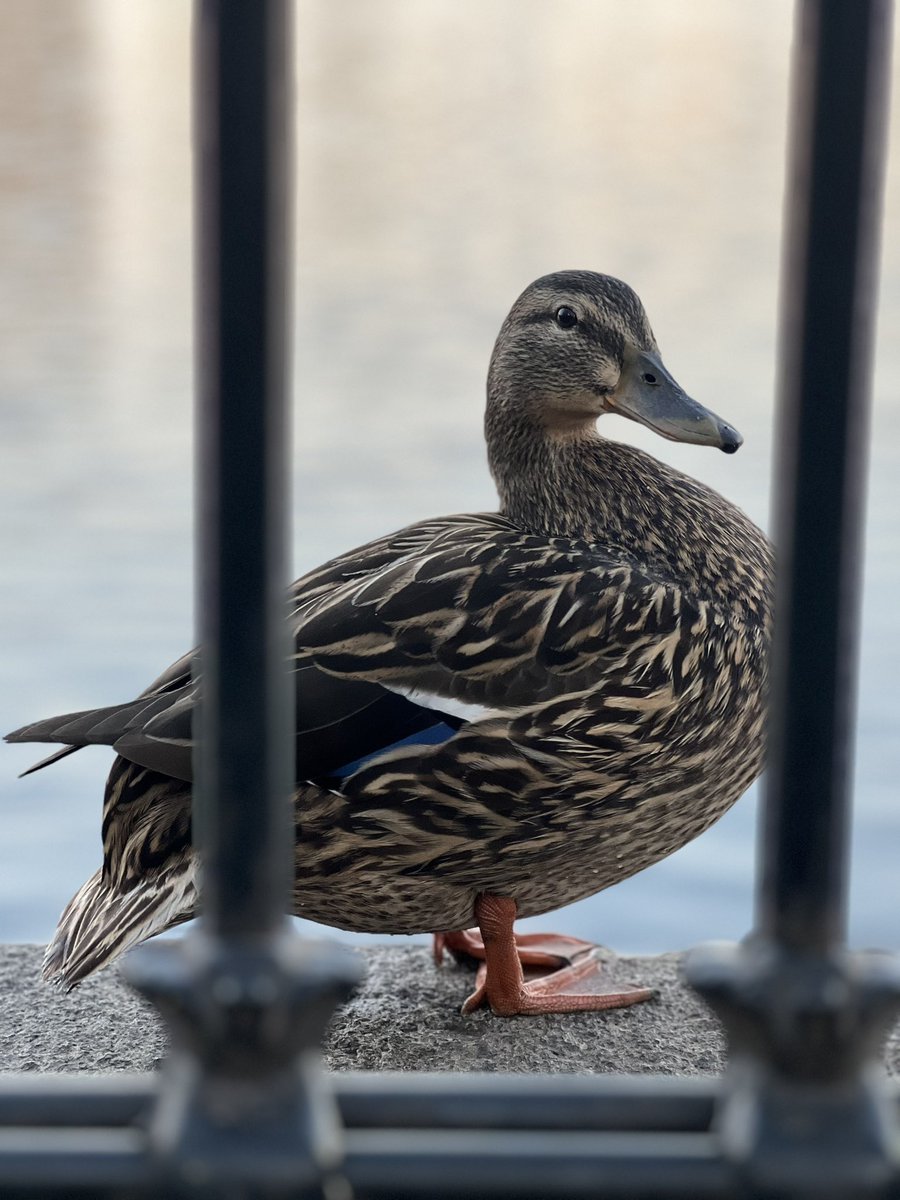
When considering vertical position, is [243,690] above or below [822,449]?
below

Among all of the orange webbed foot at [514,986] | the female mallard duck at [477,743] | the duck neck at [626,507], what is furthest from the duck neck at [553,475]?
the orange webbed foot at [514,986]

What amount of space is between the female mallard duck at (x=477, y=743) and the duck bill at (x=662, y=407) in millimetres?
262

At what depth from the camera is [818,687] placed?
0.77 metres

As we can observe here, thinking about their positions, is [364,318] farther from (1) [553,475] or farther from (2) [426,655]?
(2) [426,655]

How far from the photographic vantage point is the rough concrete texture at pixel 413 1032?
2.62 meters

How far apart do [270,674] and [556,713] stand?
1947mm

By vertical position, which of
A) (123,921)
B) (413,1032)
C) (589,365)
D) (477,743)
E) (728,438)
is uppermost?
(589,365)

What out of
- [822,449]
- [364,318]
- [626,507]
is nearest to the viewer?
[822,449]

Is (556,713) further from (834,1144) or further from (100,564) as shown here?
(100,564)

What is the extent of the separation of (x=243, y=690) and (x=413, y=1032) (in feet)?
6.86

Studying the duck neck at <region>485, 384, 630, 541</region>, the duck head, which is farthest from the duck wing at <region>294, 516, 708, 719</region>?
the duck head

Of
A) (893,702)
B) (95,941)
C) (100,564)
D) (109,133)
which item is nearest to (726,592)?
(95,941)

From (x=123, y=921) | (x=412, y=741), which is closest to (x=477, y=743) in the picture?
(x=412, y=741)

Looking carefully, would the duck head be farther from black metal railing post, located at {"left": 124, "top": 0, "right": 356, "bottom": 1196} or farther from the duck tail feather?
black metal railing post, located at {"left": 124, "top": 0, "right": 356, "bottom": 1196}
